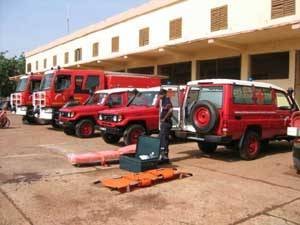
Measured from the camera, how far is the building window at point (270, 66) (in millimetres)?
17719

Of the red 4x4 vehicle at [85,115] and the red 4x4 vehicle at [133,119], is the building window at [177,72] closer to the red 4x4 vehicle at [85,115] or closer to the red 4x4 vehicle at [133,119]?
the red 4x4 vehicle at [85,115]

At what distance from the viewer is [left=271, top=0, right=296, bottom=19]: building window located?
17.7 metres

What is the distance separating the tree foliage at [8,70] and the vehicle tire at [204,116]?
43.2 meters

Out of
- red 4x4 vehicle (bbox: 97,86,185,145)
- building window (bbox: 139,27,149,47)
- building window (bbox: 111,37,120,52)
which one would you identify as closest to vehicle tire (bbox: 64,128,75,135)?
red 4x4 vehicle (bbox: 97,86,185,145)

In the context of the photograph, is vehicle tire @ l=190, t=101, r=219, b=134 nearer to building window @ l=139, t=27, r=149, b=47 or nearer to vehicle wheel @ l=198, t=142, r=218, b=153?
vehicle wheel @ l=198, t=142, r=218, b=153

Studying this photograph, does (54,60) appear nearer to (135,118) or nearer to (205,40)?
(205,40)

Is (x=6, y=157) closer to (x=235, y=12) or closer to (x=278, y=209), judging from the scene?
(x=278, y=209)

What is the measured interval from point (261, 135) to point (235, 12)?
33.4 feet

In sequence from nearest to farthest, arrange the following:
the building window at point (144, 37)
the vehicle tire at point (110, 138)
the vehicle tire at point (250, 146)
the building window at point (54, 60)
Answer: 1. the vehicle tire at point (250, 146)
2. the vehicle tire at point (110, 138)
3. the building window at point (144, 37)
4. the building window at point (54, 60)

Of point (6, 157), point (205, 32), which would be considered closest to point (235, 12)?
point (205, 32)

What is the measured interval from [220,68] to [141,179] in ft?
46.0

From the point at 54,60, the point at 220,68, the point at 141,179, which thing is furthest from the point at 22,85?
the point at 54,60

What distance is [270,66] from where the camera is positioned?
18359 millimetres

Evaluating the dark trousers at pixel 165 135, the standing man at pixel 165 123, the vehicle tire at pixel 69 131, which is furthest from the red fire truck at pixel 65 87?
the dark trousers at pixel 165 135
